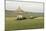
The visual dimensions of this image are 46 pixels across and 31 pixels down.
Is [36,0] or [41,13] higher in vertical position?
[36,0]

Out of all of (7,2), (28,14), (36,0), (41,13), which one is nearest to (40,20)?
(41,13)

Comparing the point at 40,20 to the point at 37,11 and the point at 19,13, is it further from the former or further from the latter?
the point at 19,13

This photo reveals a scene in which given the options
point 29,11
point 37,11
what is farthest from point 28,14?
point 37,11
